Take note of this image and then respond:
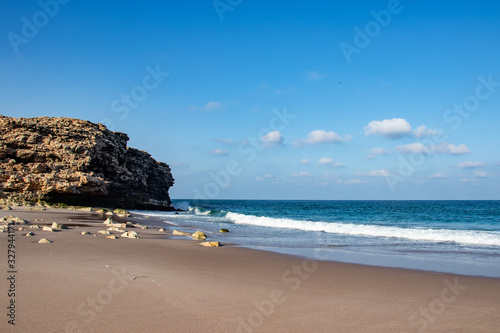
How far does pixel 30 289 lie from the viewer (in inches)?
176

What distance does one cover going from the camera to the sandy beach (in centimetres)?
380

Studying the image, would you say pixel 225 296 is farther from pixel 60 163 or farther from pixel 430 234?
pixel 60 163

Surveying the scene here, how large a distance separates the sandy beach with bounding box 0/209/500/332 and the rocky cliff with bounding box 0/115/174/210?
28.0 m

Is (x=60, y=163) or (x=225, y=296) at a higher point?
(x=60, y=163)

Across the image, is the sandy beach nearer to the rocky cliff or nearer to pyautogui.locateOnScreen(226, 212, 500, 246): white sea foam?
pyautogui.locateOnScreen(226, 212, 500, 246): white sea foam

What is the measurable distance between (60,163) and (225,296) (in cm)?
3558

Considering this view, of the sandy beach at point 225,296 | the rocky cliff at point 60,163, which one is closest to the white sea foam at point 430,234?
the sandy beach at point 225,296

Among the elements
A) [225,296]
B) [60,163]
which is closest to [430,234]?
[225,296]

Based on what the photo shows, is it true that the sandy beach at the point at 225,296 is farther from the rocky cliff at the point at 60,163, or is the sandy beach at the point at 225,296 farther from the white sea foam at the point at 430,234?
the rocky cliff at the point at 60,163

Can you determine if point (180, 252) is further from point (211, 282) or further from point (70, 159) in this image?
point (70, 159)

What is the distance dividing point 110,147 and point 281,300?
4062cm

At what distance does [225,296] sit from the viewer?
491cm

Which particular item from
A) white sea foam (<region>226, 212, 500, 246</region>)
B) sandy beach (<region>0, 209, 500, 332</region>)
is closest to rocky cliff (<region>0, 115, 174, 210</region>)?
white sea foam (<region>226, 212, 500, 246</region>)

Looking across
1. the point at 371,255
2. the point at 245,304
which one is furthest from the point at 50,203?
the point at 245,304
